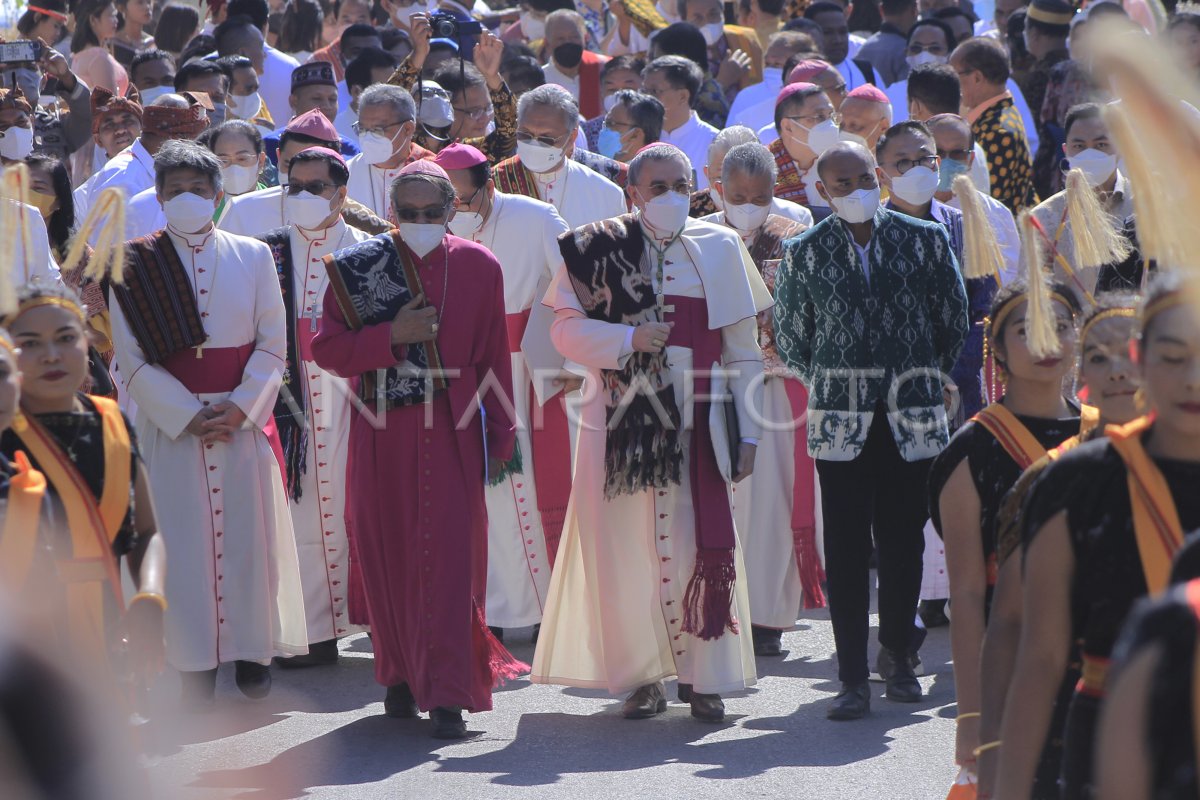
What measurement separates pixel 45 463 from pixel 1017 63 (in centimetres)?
983

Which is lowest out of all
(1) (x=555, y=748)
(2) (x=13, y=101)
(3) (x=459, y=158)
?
(1) (x=555, y=748)

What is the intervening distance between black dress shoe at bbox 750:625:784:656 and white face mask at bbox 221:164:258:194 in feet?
10.5

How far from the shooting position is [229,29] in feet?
41.9

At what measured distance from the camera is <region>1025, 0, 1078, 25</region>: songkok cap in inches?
466

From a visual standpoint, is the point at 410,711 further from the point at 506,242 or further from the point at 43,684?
the point at 43,684

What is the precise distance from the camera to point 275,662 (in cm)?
811

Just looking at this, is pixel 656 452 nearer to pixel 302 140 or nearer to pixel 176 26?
pixel 302 140

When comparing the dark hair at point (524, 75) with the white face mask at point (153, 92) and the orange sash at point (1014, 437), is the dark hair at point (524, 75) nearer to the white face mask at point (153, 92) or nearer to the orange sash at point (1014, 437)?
the white face mask at point (153, 92)

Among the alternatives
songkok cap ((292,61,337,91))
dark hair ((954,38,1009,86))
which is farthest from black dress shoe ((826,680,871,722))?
songkok cap ((292,61,337,91))

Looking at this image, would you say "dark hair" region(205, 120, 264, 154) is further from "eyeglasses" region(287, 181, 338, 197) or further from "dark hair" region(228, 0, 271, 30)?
"dark hair" region(228, 0, 271, 30)

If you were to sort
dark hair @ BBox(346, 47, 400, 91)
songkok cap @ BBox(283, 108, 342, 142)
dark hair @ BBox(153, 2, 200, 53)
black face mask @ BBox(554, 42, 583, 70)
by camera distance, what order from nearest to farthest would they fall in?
1. songkok cap @ BBox(283, 108, 342, 142)
2. dark hair @ BBox(346, 47, 400, 91)
3. black face mask @ BBox(554, 42, 583, 70)
4. dark hair @ BBox(153, 2, 200, 53)

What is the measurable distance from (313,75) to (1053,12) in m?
4.66

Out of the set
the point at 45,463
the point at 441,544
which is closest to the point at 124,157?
the point at 441,544

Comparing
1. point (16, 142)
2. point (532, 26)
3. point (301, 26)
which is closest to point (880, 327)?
point (16, 142)
